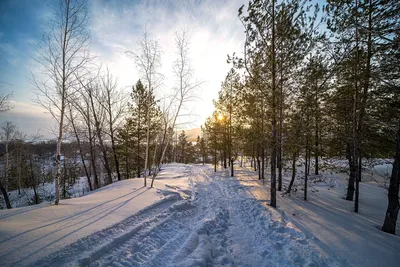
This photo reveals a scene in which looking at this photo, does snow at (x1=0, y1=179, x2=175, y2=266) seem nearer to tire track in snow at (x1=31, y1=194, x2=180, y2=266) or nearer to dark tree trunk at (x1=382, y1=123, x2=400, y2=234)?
tire track in snow at (x1=31, y1=194, x2=180, y2=266)

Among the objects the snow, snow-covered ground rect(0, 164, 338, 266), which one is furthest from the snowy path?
the snow

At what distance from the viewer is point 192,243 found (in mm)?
4086

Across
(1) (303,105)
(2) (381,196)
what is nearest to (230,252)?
(1) (303,105)

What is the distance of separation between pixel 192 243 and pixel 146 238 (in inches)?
54.1

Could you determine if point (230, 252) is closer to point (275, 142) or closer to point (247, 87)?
point (275, 142)

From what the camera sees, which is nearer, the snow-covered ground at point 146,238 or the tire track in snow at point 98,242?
the tire track in snow at point 98,242

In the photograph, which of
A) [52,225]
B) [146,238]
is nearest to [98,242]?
[146,238]

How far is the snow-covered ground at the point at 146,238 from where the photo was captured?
127 inches

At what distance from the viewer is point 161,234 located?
4.58m

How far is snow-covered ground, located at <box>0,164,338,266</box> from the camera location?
323cm

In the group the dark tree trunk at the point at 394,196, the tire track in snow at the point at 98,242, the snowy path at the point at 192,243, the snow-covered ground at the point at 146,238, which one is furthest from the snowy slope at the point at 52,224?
the dark tree trunk at the point at 394,196

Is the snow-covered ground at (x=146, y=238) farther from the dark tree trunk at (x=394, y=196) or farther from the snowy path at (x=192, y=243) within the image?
the dark tree trunk at (x=394, y=196)

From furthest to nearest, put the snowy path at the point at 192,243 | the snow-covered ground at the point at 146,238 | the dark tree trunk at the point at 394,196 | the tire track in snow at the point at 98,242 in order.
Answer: the dark tree trunk at the point at 394,196
the snowy path at the point at 192,243
the snow-covered ground at the point at 146,238
the tire track in snow at the point at 98,242

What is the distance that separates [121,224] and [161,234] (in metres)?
1.30
